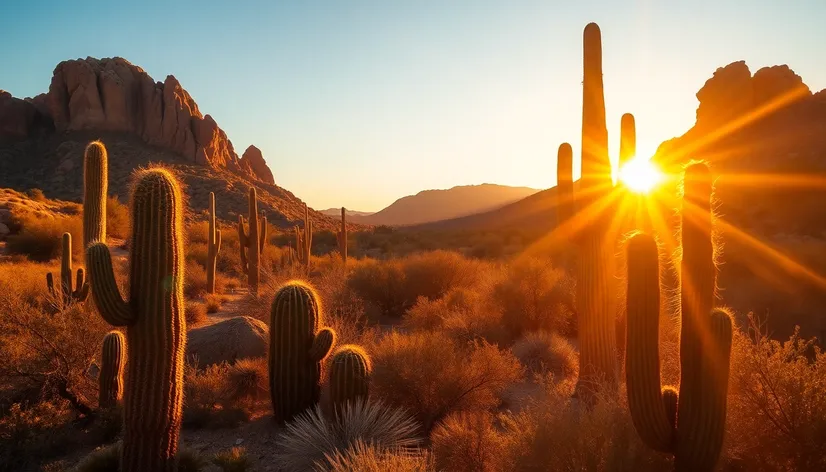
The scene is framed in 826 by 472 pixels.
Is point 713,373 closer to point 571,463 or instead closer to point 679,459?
point 679,459

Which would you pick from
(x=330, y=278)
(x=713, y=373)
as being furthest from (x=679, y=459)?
(x=330, y=278)

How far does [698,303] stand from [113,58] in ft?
236

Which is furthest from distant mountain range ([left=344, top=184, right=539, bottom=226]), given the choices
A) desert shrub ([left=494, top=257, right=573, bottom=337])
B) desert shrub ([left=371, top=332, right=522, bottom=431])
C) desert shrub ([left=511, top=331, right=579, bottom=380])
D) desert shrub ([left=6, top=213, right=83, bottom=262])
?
desert shrub ([left=371, top=332, right=522, bottom=431])

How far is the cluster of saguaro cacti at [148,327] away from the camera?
201 inches

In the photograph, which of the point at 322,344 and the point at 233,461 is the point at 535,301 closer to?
the point at 322,344

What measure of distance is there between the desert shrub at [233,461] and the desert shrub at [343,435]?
0.38 meters

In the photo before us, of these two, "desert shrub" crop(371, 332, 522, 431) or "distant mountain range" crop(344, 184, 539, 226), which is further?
"distant mountain range" crop(344, 184, 539, 226)

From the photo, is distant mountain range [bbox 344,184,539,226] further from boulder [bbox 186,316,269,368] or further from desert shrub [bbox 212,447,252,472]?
desert shrub [bbox 212,447,252,472]

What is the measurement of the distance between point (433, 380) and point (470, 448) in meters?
1.68

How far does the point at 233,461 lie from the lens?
19.0ft

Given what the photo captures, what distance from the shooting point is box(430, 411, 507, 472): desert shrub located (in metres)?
5.18

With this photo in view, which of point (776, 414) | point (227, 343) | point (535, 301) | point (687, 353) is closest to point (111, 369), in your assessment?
point (227, 343)

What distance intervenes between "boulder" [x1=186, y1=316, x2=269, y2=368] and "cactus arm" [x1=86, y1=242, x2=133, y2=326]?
4733 millimetres

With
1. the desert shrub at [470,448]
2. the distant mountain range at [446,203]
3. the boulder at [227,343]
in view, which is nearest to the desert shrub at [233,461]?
the desert shrub at [470,448]
